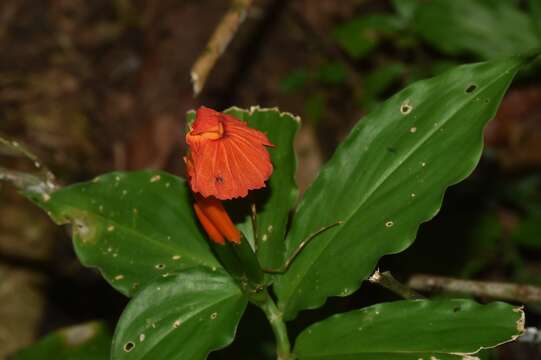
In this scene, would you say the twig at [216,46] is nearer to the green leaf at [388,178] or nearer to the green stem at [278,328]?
the green leaf at [388,178]

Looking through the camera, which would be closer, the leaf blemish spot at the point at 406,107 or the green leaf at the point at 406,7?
the leaf blemish spot at the point at 406,107

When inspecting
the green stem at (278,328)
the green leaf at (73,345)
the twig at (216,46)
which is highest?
the twig at (216,46)

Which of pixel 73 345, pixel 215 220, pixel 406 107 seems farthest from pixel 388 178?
Answer: pixel 73 345

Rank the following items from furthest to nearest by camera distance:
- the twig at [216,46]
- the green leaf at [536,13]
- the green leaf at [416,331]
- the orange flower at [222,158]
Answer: the green leaf at [536,13], the twig at [216,46], the green leaf at [416,331], the orange flower at [222,158]

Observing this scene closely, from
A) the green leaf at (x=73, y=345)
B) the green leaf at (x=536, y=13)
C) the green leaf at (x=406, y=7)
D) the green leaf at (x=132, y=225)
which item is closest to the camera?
the green leaf at (x=132, y=225)

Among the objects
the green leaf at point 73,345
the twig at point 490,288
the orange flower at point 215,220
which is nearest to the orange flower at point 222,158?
the orange flower at point 215,220

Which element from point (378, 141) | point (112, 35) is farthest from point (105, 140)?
point (378, 141)

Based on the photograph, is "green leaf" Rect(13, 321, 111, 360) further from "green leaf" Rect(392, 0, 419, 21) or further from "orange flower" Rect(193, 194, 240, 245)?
"green leaf" Rect(392, 0, 419, 21)

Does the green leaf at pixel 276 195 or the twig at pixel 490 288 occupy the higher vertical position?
the green leaf at pixel 276 195

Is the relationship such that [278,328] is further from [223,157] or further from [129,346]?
[223,157]
